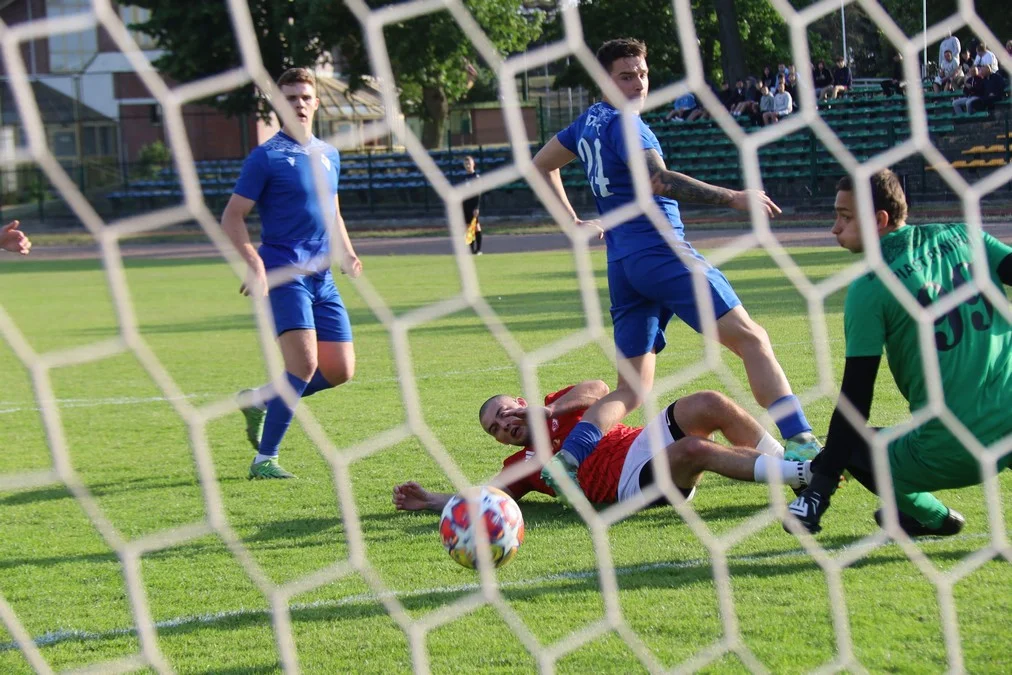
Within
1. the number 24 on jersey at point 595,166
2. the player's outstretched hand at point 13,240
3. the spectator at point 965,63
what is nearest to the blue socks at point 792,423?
the number 24 on jersey at point 595,166

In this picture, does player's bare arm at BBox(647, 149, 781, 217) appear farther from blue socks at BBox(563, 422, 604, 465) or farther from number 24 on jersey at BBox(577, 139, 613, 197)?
blue socks at BBox(563, 422, 604, 465)

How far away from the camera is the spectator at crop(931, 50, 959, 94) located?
21812mm

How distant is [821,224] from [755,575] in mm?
19085

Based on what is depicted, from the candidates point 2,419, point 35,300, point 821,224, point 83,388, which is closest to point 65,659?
point 2,419

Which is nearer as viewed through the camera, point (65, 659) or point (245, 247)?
point (65, 659)

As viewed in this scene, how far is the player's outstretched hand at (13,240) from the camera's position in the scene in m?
3.73

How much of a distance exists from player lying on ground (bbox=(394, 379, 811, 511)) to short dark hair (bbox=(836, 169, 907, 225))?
971 mm

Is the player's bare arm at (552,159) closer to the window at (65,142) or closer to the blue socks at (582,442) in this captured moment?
the blue socks at (582,442)

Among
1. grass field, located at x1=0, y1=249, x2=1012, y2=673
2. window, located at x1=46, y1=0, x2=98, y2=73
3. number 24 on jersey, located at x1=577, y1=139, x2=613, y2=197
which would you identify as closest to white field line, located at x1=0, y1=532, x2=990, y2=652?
grass field, located at x1=0, y1=249, x2=1012, y2=673

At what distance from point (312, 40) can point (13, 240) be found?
27277mm

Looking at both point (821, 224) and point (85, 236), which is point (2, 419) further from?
point (85, 236)

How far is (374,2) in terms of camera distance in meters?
18.8

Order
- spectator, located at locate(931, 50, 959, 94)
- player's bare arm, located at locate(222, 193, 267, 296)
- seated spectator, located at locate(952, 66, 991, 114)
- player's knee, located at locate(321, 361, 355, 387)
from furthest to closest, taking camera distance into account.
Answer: seated spectator, located at locate(952, 66, 991, 114) < spectator, located at locate(931, 50, 959, 94) < player's knee, located at locate(321, 361, 355, 387) < player's bare arm, located at locate(222, 193, 267, 296)

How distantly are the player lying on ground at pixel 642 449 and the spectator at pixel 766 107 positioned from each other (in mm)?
15454
